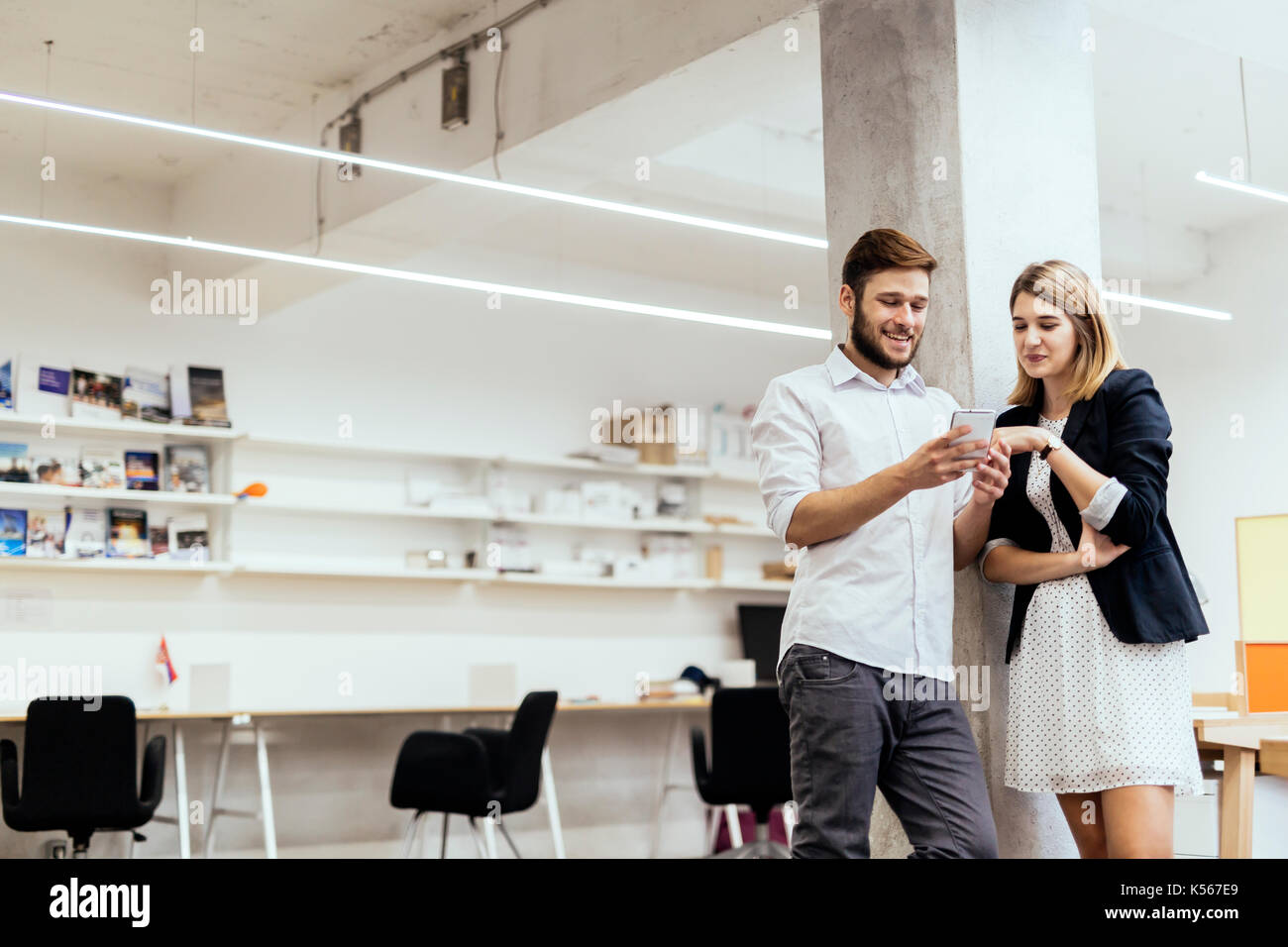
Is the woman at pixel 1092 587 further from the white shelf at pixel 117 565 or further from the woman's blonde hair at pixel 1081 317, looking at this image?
the white shelf at pixel 117 565

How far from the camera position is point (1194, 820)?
3.06 m

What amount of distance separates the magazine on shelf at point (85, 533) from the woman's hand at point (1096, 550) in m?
5.00

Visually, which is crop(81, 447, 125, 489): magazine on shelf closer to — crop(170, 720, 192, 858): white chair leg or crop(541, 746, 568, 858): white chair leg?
crop(170, 720, 192, 858): white chair leg

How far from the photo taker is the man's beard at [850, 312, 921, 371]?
7.45 feet

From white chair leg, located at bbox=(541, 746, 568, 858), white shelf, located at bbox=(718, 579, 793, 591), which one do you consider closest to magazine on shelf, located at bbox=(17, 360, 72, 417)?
white chair leg, located at bbox=(541, 746, 568, 858)

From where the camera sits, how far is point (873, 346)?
7.46 feet

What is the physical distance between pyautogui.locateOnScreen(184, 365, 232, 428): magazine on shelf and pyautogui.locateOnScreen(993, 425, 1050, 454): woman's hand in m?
4.87

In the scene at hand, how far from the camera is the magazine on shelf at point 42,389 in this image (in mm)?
5891

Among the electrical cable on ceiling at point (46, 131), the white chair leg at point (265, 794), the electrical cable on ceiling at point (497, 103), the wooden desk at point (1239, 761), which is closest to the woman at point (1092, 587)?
the wooden desk at point (1239, 761)

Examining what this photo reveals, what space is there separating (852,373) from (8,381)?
194 inches

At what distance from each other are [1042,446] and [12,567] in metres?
5.15

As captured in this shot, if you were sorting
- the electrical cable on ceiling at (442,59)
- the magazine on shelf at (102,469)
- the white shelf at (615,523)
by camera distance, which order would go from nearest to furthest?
1. the electrical cable on ceiling at (442,59)
2. the magazine on shelf at (102,469)
3. the white shelf at (615,523)

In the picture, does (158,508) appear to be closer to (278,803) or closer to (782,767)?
(278,803)
